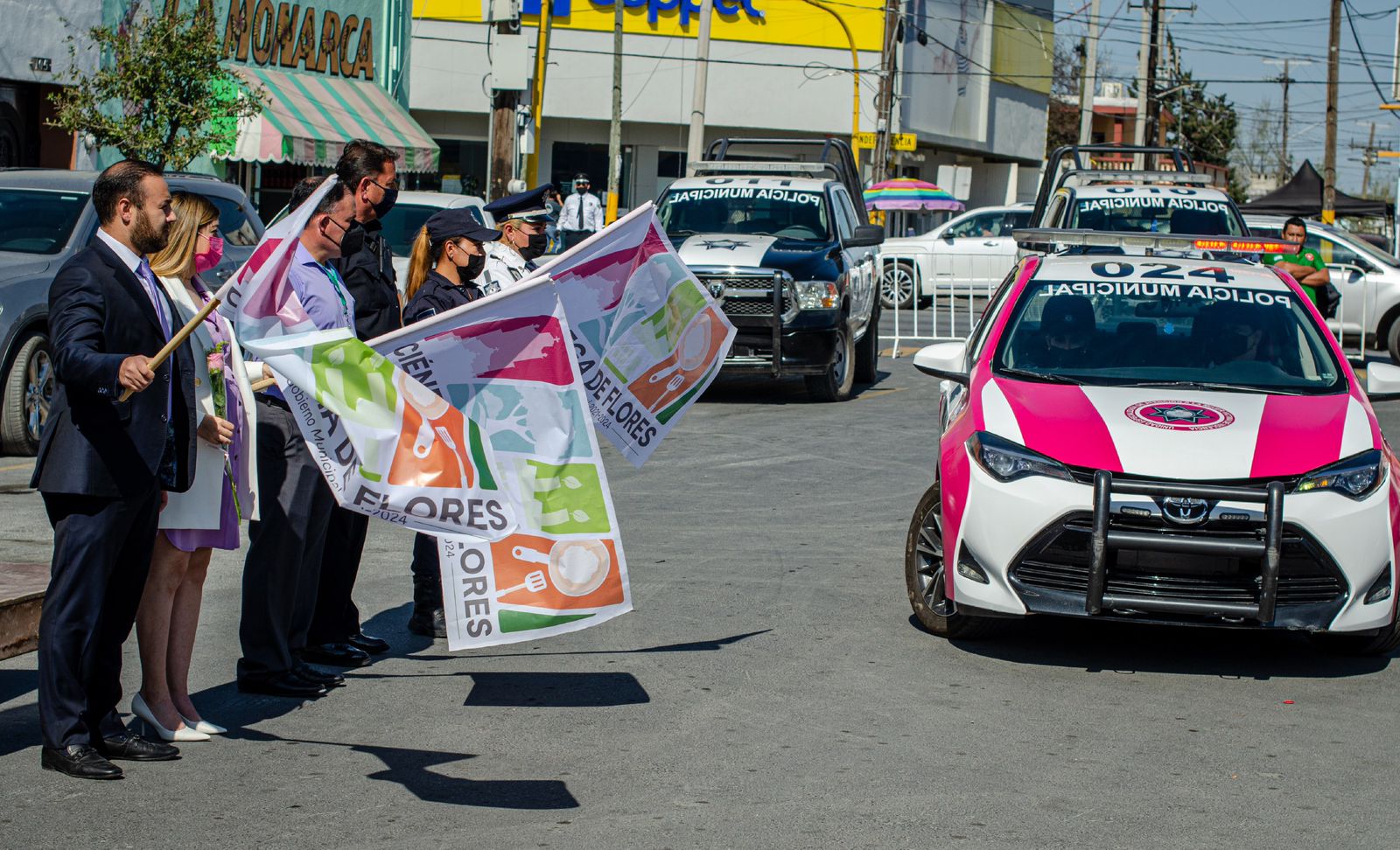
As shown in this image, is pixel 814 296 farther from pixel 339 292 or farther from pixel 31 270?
pixel 339 292

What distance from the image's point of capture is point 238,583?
8.30m

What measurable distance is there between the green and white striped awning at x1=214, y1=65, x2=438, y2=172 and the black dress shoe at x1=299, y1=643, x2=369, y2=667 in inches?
630

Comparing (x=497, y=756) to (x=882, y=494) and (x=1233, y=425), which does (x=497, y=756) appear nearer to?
(x=1233, y=425)

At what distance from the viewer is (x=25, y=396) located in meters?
11.6

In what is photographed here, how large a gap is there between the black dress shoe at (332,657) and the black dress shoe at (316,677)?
0.21 meters

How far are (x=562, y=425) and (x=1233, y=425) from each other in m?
2.91

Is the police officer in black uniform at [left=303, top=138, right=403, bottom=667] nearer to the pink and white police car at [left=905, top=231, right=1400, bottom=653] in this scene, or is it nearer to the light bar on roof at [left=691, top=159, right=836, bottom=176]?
the pink and white police car at [left=905, top=231, right=1400, bottom=653]

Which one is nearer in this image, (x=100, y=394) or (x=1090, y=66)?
(x=100, y=394)

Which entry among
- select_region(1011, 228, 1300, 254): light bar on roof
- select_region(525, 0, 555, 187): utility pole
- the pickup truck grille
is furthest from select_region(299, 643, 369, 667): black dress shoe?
select_region(525, 0, 555, 187): utility pole

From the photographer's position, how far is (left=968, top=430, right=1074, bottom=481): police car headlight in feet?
22.5

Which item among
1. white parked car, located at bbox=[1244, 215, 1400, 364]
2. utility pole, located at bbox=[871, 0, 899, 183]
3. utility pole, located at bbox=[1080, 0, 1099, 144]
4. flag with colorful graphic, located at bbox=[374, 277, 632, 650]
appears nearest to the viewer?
flag with colorful graphic, located at bbox=[374, 277, 632, 650]

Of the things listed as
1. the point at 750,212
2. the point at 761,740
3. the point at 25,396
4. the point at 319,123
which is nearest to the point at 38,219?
the point at 25,396

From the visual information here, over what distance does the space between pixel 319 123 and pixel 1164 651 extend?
72.1 ft

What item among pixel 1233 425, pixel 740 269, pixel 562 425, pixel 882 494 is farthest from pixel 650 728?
pixel 740 269
